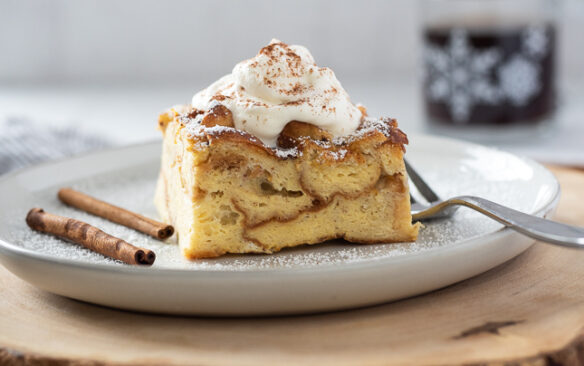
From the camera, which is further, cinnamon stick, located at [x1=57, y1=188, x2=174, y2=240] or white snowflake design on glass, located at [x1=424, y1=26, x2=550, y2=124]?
white snowflake design on glass, located at [x1=424, y1=26, x2=550, y2=124]

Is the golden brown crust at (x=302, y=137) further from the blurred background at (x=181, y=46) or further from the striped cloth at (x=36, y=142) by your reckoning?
the blurred background at (x=181, y=46)

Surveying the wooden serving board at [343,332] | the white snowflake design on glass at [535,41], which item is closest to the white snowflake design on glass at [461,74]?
the white snowflake design on glass at [535,41]

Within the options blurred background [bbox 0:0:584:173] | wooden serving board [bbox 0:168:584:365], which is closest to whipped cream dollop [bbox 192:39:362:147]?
wooden serving board [bbox 0:168:584:365]

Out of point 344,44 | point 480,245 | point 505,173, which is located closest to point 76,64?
point 344,44

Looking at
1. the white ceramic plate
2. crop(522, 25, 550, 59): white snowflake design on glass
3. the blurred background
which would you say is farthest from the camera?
the blurred background

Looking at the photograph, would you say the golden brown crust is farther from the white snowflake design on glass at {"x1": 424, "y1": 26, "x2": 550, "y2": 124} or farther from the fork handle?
the white snowflake design on glass at {"x1": 424, "y1": 26, "x2": 550, "y2": 124}

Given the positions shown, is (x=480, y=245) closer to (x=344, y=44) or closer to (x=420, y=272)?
(x=420, y=272)
